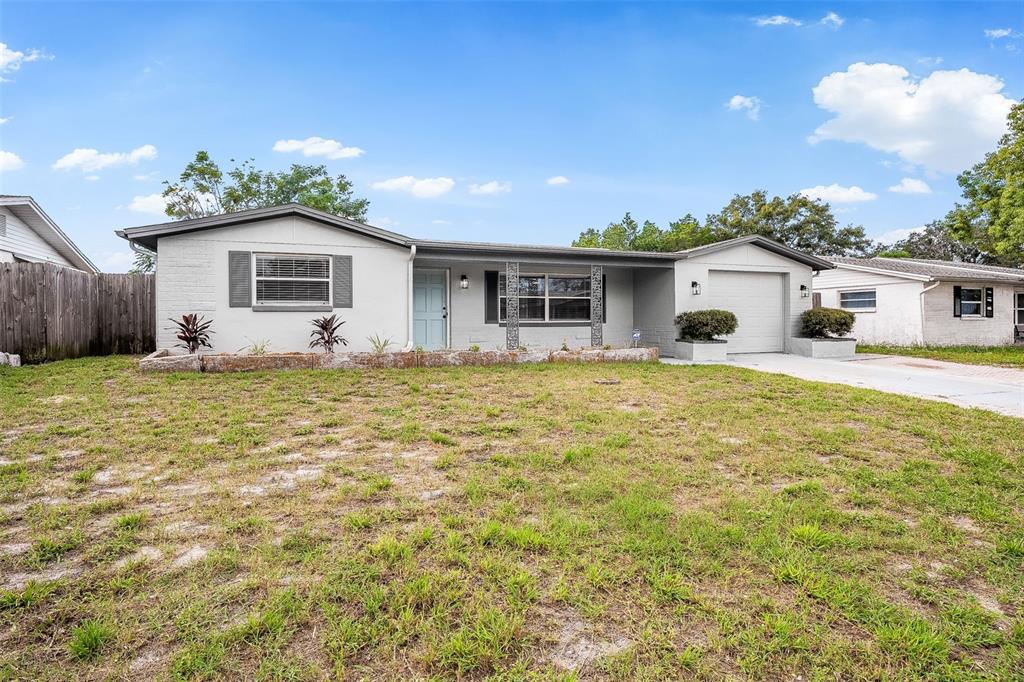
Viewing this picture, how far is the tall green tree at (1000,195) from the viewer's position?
51.5 ft

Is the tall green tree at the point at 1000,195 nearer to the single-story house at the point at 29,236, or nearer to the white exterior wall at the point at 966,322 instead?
the white exterior wall at the point at 966,322

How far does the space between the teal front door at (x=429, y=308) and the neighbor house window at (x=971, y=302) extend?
56.1 ft

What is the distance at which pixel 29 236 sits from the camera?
13.0 metres

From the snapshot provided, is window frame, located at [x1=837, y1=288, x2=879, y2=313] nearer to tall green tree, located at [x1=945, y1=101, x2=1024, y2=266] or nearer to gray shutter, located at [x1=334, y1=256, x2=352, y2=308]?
tall green tree, located at [x1=945, y1=101, x2=1024, y2=266]

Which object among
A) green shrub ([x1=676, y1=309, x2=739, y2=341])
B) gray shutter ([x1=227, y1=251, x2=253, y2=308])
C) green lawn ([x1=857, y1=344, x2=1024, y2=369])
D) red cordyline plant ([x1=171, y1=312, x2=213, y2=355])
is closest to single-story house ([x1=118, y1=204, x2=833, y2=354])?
gray shutter ([x1=227, y1=251, x2=253, y2=308])

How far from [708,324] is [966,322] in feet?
38.4

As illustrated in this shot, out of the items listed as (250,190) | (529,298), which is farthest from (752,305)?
(250,190)

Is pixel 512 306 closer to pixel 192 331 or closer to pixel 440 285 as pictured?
pixel 440 285

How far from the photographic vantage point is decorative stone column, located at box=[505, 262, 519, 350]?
35.9ft

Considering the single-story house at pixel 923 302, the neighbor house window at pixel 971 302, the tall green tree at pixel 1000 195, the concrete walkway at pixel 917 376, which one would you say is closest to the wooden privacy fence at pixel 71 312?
the concrete walkway at pixel 917 376

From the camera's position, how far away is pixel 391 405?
19.0 feet

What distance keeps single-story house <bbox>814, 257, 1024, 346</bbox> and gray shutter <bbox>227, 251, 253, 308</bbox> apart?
16108 millimetres

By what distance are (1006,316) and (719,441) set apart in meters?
20.4

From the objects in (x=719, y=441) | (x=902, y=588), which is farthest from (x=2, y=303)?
(x=902, y=588)
